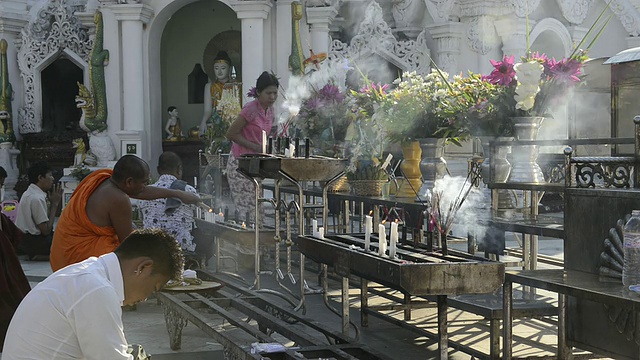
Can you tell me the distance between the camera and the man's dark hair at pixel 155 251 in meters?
3.36

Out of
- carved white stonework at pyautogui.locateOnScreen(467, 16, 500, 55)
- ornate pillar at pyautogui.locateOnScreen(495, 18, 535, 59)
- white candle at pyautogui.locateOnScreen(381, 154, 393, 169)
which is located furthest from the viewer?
carved white stonework at pyautogui.locateOnScreen(467, 16, 500, 55)

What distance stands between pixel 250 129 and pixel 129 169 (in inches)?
108

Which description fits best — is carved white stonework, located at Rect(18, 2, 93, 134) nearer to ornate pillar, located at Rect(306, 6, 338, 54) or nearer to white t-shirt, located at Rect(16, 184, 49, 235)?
ornate pillar, located at Rect(306, 6, 338, 54)

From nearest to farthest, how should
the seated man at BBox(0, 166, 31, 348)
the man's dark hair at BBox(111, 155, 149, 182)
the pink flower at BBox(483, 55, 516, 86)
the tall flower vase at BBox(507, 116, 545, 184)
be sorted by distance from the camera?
the seated man at BBox(0, 166, 31, 348)
the man's dark hair at BBox(111, 155, 149, 182)
the tall flower vase at BBox(507, 116, 545, 184)
the pink flower at BBox(483, 55, 516, 86)

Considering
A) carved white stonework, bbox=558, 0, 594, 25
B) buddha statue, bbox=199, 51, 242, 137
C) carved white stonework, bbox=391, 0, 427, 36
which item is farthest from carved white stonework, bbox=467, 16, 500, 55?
buddha statue, bbox=199, 51, 242, 137

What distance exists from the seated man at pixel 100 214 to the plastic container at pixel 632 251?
3409 millimetres

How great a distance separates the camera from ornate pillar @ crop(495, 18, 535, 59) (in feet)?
49.2

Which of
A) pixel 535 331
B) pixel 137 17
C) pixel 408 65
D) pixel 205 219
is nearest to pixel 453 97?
pixel 535 331

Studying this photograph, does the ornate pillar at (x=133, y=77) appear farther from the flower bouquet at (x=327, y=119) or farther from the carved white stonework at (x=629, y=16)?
the carved white stonework at (x=629, y=16)

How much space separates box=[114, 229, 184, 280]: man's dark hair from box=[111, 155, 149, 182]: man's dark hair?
2984mm

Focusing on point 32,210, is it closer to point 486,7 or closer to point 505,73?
point 505,73

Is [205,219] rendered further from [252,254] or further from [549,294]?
[549,294]

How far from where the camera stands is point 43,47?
18016mm

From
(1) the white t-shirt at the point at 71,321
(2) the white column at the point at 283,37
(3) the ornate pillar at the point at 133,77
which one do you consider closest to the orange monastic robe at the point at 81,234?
(1) the white t-shirt at the point at 71,321
